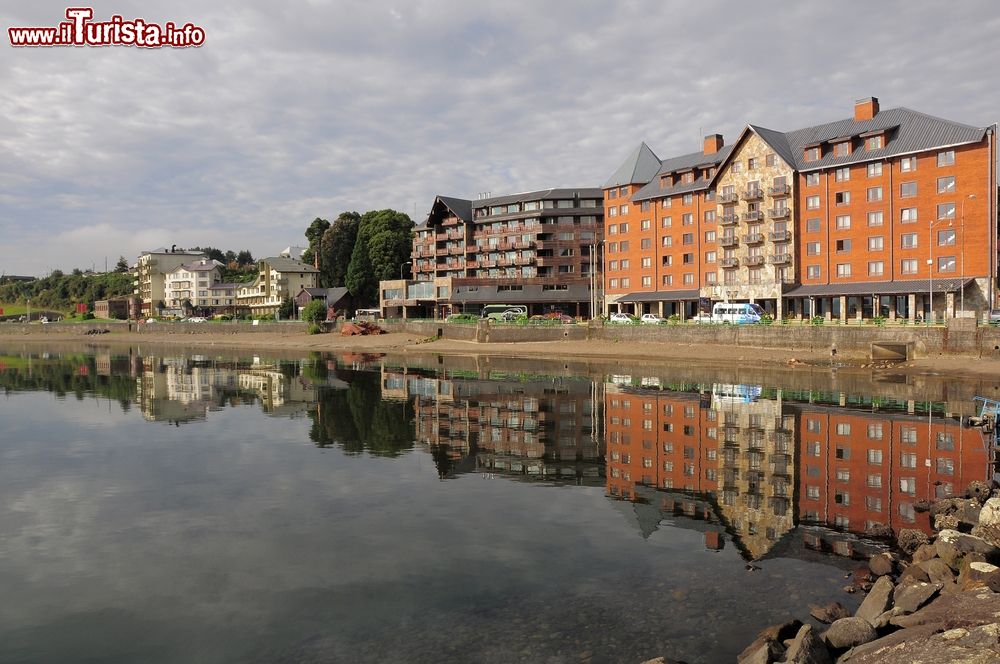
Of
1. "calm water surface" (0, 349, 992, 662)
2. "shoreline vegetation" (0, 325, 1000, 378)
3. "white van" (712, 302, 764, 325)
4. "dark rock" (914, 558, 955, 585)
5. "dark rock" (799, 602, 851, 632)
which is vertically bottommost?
"calm water surface" (0, 349, 992, 662)

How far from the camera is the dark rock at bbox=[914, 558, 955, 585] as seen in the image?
14117mm

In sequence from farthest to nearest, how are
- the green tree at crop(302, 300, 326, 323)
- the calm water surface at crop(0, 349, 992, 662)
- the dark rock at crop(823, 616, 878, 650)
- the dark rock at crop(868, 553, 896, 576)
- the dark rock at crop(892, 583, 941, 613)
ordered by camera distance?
the green tree at crop(302, 300, 326, 323) → the dark rock at crop(868, 553, 896, 576) → the calm water surface at crop(0, 349, 992, 662) → the dark rock at crop(892, 583, 941, 613) → the dark rock at crop(823, 616, 878, 650)

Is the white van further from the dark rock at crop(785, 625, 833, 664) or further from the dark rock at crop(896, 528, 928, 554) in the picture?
the dark rock at crop(785, 625, 833, 664)

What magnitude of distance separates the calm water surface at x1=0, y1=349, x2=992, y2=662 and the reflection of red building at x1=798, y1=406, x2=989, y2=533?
15cm

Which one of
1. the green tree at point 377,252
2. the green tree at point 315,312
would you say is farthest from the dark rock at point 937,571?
the green tree at point 377,252

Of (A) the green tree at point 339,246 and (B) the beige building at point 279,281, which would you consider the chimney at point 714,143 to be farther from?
(B) the beige building at point 279,281

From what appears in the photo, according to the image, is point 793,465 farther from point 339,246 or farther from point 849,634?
point 339,246

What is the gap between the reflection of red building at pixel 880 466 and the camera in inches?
837

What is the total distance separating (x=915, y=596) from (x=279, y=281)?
169857mm

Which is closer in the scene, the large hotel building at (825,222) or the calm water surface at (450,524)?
the calm water surface at (450,524)

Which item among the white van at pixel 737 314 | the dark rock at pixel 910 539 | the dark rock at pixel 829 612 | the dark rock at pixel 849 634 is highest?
the white van at pixel 737 314

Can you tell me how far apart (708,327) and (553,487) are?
55701mm

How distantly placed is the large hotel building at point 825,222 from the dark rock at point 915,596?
65.5m

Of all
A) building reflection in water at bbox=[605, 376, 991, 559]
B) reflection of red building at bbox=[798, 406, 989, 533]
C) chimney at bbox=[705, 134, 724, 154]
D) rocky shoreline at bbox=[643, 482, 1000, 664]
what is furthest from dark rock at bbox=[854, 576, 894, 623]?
chimney at bbox=[705, 134, 724, 154]
